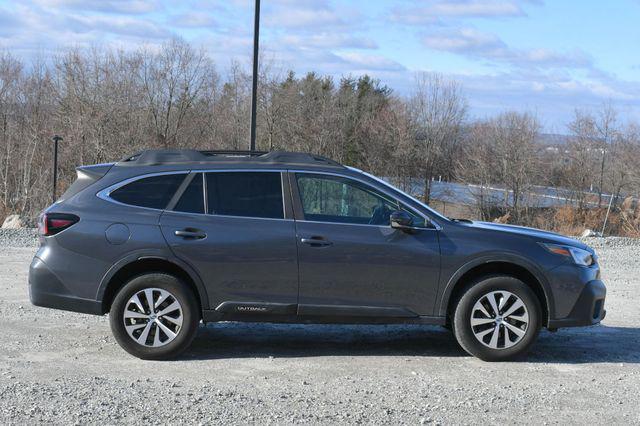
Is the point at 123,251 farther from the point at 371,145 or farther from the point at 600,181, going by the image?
the point at 600,181

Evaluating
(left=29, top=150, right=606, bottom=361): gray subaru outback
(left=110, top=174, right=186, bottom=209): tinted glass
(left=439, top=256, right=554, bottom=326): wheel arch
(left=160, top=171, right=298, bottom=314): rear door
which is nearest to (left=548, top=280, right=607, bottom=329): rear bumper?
(left=29, top=150, right=606, bottom=361): gray subaru outback

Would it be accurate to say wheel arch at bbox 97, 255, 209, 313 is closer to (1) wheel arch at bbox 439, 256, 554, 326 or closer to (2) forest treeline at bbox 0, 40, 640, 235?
(1) wheel arch at bbox 439, 256, 554, 326

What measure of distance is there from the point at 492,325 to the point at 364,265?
1.24 meters

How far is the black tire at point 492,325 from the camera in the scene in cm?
706

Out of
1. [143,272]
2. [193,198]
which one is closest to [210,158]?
[193,198]

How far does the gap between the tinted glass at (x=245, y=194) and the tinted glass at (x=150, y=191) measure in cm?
32

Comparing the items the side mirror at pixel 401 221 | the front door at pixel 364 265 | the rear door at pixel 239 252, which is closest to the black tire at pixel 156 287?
the rear door at pixel 239 252

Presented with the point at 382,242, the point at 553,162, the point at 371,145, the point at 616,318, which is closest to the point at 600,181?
the point at 553,162

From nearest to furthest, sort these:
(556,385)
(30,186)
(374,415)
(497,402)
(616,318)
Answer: (374,415)
(497,402)
(556,385)
(616,318)
(30,186)

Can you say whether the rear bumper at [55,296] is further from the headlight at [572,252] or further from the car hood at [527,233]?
the headlight at [572,252]

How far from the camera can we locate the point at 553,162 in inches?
1868

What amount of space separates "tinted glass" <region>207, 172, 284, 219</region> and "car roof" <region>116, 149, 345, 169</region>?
110mm

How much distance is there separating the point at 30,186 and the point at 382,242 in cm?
2779

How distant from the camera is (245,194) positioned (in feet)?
23.4
